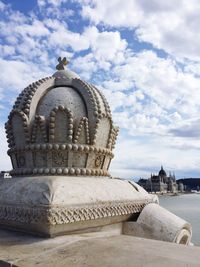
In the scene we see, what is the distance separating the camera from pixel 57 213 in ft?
13.1

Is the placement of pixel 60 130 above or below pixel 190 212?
above

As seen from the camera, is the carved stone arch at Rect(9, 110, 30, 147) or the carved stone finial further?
the carved stone finial

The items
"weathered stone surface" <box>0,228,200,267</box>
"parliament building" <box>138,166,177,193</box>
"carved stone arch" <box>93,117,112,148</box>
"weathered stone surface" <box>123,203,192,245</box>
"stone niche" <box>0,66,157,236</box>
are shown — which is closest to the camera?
"weathered stone surface" <box>0,228,200,267</box>

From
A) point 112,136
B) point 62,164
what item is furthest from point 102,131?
point 62,164

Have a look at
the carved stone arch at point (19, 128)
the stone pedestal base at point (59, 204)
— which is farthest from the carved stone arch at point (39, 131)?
the stone pedestal base at point (59, 204)

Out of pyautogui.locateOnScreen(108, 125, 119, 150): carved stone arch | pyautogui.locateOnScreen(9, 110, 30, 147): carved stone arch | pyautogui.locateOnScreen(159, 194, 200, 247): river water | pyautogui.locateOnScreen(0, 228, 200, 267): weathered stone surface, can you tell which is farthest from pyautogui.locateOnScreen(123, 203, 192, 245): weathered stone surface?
pyautogui.locateOnScreen(159, 194, 200, 247): river water

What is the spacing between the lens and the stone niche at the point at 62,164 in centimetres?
421

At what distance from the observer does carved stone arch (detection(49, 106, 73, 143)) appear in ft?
17.0

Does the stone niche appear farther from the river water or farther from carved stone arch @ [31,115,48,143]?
the river water

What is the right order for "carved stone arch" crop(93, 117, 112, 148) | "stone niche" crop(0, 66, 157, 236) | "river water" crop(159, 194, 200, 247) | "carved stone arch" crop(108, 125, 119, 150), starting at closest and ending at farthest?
1. "stone niche" crop(0, 66, 157, 236)
2. "carved stone arch" crop(93, 117, 112, 148)
3. "carved stone arch" crop(108, 125, 119, 150)
4. "river water" crop(159, 194, 200, 247)

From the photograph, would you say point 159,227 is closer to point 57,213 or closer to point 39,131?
point 57,213

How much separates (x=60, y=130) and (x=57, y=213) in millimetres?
1599

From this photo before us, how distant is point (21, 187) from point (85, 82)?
2.27 metres

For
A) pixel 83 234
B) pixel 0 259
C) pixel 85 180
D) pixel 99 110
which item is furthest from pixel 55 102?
pixel 0 259
